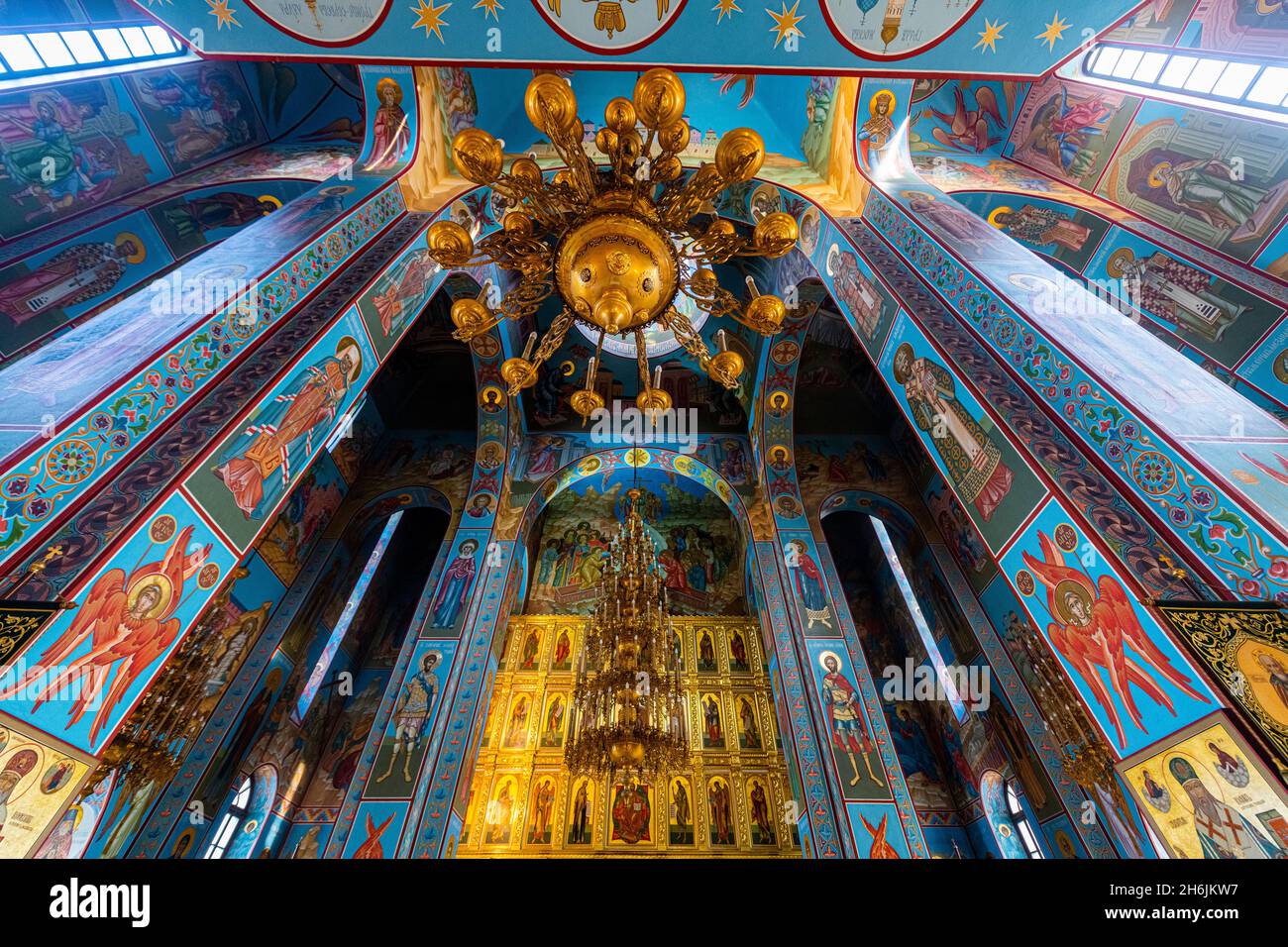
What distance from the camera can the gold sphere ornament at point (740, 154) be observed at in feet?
10.6

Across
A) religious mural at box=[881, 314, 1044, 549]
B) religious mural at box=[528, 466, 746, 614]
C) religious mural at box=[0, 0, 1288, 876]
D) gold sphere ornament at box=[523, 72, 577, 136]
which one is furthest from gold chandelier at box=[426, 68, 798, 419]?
religious mural at box=[528, 466, 746, 614]

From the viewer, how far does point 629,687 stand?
6379mm

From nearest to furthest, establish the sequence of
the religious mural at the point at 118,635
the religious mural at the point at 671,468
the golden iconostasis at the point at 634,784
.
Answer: the religious mural at the point at 118,635
the religious mural at the point at 671,468
the golden iconostasis at the point at 634,784

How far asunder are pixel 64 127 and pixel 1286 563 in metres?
12.2

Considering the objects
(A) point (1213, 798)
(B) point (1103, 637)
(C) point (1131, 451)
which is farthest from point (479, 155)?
(A) point (1213, 798)

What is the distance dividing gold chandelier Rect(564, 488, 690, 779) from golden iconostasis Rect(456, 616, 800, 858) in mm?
778

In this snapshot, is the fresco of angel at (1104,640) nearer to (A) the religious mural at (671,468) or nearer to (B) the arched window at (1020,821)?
(A) the religious mural at (671,468)

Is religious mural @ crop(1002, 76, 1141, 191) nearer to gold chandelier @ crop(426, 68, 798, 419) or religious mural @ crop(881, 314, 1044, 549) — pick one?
religious mural @ crop(881, 314, 1044, 549)

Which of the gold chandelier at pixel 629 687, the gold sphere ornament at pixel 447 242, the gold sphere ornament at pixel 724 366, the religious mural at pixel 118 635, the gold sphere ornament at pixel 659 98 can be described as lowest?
the religious mural at pixel 118 635

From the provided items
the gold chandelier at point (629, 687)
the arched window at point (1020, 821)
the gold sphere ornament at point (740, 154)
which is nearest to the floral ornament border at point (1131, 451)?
the gold sphere ornament at point (740, 154)

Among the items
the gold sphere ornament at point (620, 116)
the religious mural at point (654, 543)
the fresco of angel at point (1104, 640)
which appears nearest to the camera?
the fresco of angel at point (1104, 640)

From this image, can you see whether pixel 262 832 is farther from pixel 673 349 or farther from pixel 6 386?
pixel 673 349

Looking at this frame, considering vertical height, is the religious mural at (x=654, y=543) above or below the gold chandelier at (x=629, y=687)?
above

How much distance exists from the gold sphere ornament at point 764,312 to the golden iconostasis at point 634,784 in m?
6.04
